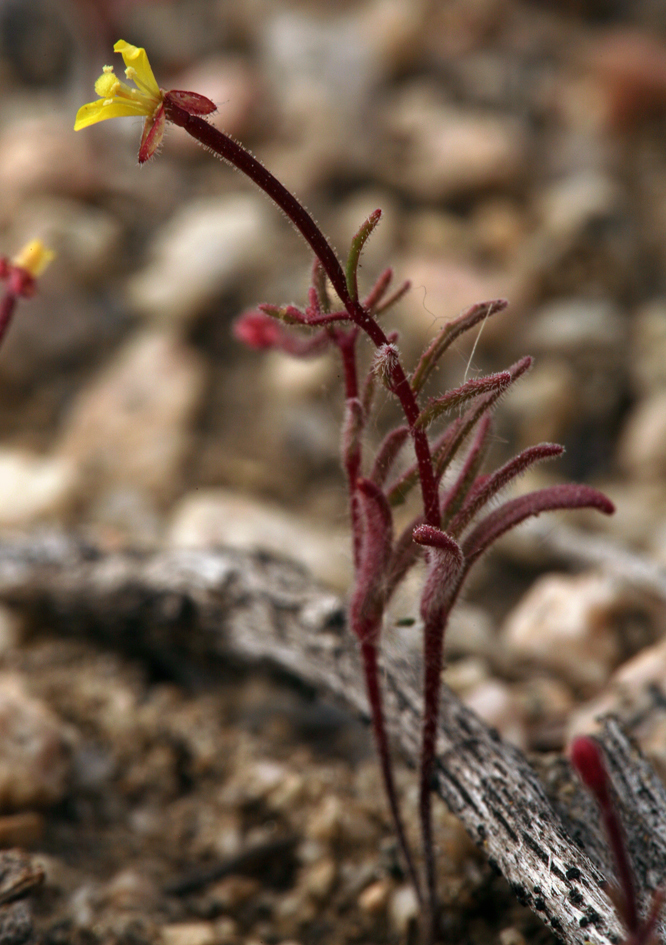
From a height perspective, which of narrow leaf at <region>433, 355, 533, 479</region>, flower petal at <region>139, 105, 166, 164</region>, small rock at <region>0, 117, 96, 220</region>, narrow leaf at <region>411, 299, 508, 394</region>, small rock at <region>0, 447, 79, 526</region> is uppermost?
small rock at <region>0, 117, 96, 220</region>

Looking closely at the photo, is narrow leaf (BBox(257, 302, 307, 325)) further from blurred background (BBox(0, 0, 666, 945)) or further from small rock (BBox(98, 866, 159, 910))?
small rock (BBox(98, 866, 159, 910))

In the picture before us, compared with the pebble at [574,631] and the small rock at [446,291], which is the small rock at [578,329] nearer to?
the small rock at [446,291]

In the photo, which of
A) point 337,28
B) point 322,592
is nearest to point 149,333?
point 322,592

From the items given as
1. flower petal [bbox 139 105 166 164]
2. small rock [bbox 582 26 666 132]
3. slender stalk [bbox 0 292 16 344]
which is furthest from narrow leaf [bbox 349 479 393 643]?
small rock [bbox 582 26 666 132]

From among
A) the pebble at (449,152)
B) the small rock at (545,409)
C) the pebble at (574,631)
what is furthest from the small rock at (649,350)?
the pebble at (574,631)

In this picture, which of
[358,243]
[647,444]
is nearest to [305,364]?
[647,444]

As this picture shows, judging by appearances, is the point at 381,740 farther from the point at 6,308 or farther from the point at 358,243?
the point at 6,308
